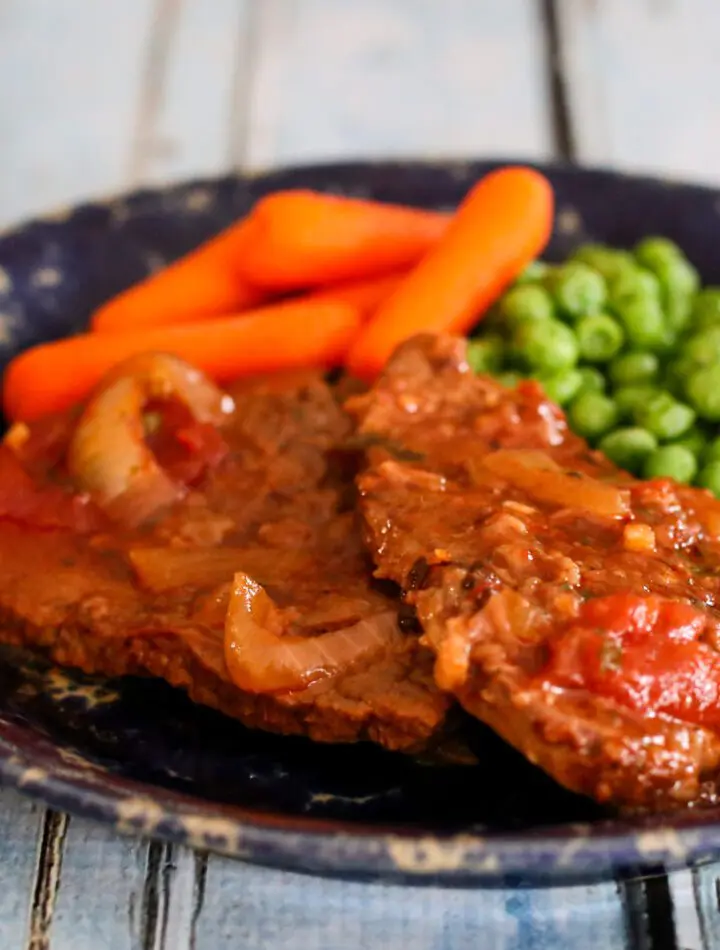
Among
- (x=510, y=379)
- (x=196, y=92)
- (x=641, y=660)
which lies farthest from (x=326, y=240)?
(x=196, y=92)

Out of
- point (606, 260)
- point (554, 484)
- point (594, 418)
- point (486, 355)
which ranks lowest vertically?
point (554, 484)

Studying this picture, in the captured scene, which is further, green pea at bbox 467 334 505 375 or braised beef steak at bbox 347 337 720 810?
green pea at bbox 467 334 505 375

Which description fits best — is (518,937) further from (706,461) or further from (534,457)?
(706,461)

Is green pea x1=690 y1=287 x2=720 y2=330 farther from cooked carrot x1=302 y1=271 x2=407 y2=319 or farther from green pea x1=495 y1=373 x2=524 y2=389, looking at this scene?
cooked carrot x1=302 y1=271 x2=407 y2=319

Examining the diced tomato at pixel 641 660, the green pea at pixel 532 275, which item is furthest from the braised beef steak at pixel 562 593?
the green pea at pixel 532 275

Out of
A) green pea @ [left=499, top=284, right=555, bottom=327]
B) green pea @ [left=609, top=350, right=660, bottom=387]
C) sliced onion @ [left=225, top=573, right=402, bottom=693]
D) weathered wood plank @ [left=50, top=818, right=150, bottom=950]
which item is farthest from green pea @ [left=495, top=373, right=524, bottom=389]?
weathered wood plank @ [left=50, top=818, right=150, bottom=950]

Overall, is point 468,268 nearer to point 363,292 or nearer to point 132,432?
point 363,292

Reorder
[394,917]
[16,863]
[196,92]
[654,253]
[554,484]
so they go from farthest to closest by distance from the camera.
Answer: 1. [196,92]
2. [654,253]
3. [554,484]
4. [16,863]
5. [394,917]
